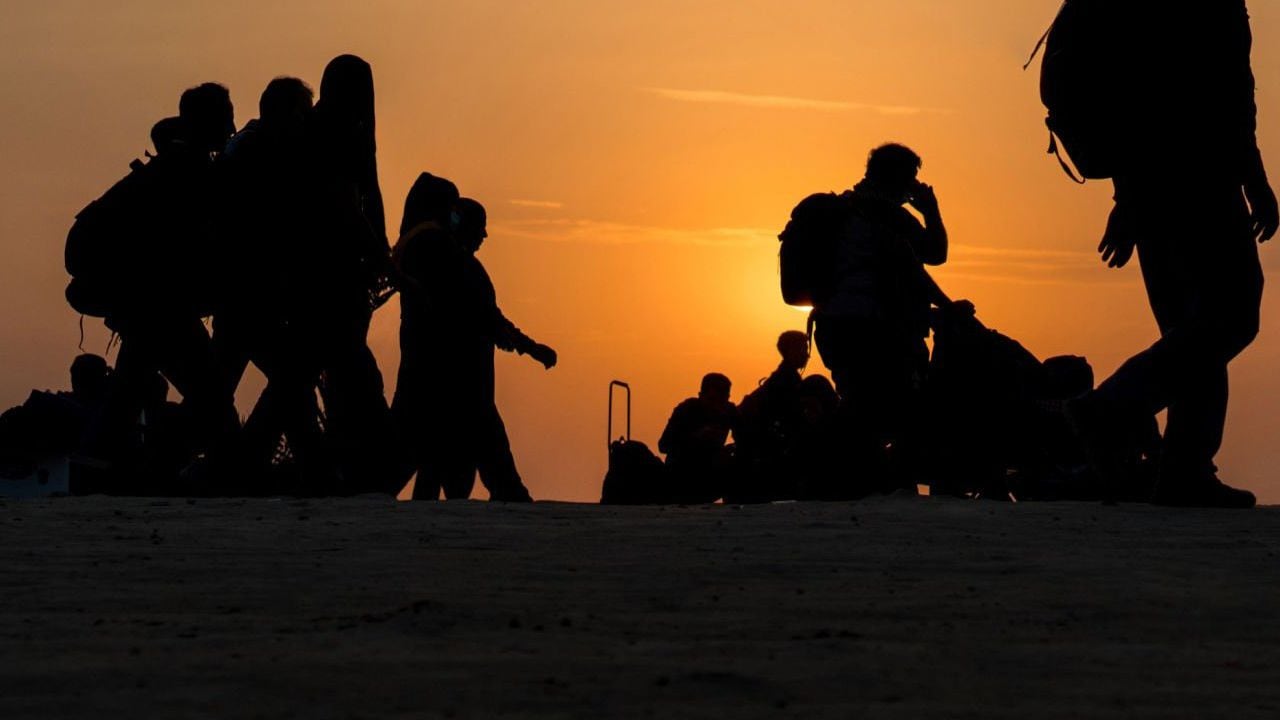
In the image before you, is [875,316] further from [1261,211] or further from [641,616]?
[641,616]

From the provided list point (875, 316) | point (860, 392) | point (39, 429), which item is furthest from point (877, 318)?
point (39, 429)

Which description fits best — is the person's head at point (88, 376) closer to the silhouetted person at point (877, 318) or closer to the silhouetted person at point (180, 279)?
the silhouetted person at point (180, 279)

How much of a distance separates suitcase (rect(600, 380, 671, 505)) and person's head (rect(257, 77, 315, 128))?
12.9ft

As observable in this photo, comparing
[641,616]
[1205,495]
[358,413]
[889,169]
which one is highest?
[889,169]

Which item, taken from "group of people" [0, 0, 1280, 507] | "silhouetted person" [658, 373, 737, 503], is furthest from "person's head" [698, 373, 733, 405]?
"group of people" [0, 0, 1280, 507]

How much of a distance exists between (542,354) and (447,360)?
1.82 ft

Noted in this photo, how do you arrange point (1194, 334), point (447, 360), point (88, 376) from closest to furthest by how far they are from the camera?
1. point (1194, 334)
2. point (447, 360)
3. point (88, 376)

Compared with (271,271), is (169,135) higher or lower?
higher

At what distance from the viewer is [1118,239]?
9430 millimetres

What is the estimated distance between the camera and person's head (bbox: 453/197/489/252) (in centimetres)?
1240

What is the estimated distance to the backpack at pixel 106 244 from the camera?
36.3 feet

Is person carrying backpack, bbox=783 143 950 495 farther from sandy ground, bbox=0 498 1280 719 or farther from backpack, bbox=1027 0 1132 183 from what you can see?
sandy ground, bbox=0 498 1280 719

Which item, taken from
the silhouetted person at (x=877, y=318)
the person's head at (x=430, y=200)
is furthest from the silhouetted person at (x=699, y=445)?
the silhouetted person at (x=877, y=318)

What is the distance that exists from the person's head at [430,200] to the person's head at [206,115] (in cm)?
135
